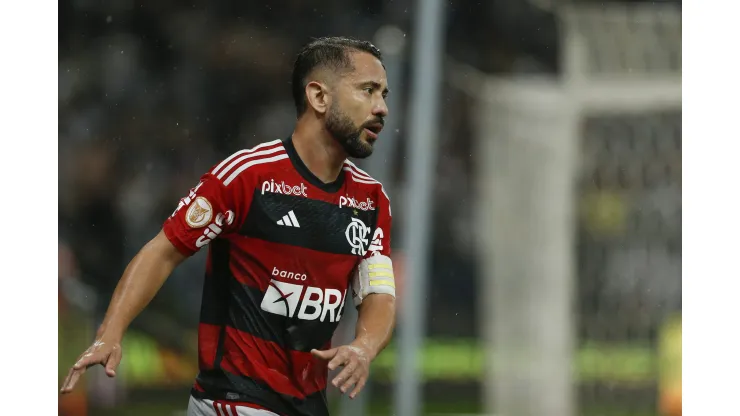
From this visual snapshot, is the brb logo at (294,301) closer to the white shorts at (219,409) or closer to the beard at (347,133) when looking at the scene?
the white shorts at (219,409)

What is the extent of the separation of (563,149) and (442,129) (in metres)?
1.76

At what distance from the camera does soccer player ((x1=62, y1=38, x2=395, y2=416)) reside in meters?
3.17

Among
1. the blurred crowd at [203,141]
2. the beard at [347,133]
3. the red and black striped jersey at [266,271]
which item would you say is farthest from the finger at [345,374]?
the blurred crowd at [203,141]

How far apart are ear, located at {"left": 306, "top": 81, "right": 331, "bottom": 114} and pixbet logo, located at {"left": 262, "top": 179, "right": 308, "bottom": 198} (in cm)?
25

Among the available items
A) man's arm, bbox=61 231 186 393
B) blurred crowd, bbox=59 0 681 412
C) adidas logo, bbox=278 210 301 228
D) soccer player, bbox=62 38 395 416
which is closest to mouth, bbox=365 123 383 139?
soccer player, bbox=62 38 395 416

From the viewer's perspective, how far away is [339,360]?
115 inches

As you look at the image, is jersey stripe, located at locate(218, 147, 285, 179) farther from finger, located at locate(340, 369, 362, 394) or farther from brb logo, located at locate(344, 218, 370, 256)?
finger, located at locate(340, 369, 362, 394)

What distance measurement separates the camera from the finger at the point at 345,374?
290 cm

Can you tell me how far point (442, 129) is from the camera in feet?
39.0

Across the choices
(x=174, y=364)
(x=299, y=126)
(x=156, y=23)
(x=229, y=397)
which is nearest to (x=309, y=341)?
(x=229, y=397)

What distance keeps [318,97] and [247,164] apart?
1.08ft

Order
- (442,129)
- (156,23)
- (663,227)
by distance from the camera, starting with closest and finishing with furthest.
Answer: (663,227), (156,23), (442,129)

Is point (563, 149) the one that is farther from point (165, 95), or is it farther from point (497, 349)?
point (165, 95)

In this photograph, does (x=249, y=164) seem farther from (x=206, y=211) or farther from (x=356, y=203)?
(x=356, y=203)
